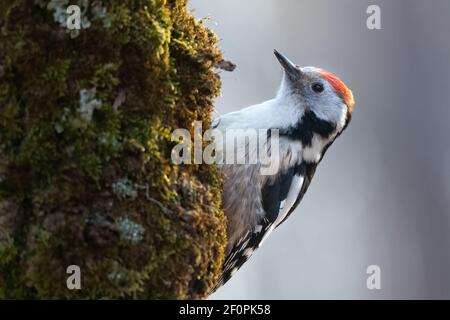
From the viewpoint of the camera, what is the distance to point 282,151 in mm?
3816

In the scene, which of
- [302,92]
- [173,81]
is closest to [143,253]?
[173,81]

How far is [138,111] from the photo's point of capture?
2.66 meters

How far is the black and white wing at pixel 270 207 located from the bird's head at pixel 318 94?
295 mm

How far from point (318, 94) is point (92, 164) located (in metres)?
1.89

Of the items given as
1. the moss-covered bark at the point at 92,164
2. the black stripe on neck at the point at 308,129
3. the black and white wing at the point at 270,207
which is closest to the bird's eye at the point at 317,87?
the black stripe on neck at the point at 308,129

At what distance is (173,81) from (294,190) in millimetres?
1311

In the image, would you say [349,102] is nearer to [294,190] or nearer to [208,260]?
[294,190]

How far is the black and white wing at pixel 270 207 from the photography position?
12.4 ft

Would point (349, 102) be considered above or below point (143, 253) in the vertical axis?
above

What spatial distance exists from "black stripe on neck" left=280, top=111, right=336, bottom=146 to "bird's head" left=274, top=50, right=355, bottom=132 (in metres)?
0.02
